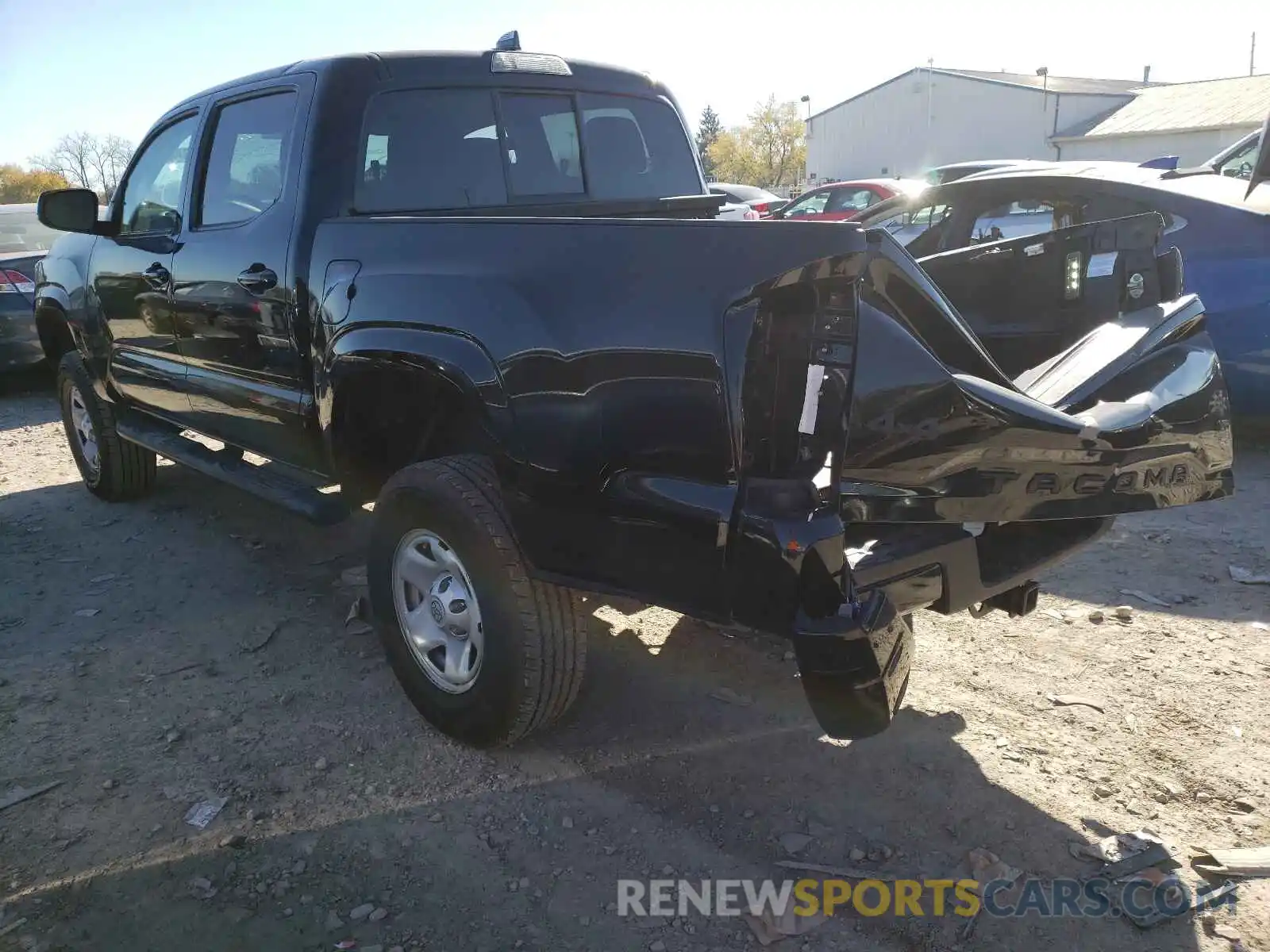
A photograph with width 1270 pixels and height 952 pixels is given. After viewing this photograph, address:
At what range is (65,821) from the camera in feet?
9.05

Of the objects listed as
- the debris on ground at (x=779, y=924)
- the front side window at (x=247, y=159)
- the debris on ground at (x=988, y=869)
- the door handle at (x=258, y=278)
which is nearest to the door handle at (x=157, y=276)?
the front side window at (x=247, y=159)

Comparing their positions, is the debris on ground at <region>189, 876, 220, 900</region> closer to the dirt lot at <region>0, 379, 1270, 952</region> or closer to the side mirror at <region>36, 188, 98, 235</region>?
the dirt lot at <region>0, 379, 1270, 952</region>

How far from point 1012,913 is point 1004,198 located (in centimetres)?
464

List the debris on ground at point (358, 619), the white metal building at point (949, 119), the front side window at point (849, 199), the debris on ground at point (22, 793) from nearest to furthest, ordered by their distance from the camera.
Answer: the debris on ground at point (22, 793)
the debris on ground at point (358, 619)
the front side window at point (849, 199)
the white metal building at point (949, 119)

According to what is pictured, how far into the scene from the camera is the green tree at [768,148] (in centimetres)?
6975

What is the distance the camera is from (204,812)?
2.77 m

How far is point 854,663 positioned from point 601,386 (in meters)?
0.87

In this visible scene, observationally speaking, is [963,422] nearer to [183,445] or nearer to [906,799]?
[906,799]

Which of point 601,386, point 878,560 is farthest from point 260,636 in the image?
point 878,560

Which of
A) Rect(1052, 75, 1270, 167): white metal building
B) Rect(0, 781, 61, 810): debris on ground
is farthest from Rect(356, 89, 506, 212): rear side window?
Rect(1052, 75, 1270, 167): white metal building

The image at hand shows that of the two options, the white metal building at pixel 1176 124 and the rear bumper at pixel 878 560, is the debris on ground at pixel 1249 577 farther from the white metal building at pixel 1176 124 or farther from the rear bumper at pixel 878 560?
the white metal building at pixel 1176 124

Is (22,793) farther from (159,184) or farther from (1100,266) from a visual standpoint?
(1100,266)

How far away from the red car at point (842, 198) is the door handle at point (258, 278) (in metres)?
12.0

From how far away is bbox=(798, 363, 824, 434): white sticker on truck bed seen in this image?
2.05 metres
